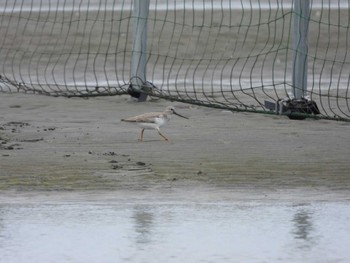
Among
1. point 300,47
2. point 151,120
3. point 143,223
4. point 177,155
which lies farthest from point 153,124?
point 143,223

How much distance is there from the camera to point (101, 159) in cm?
1161

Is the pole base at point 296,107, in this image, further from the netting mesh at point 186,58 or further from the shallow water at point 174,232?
the shallow water at point 174,232

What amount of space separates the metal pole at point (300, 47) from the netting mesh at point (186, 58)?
0.42 metres

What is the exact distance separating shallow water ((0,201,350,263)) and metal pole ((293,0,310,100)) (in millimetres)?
5152

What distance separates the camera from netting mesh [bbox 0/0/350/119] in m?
17.1

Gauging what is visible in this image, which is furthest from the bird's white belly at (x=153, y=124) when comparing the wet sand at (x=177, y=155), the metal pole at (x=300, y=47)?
the metal pole at (x=300, y=47)

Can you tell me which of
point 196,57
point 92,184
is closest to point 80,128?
point 92,184

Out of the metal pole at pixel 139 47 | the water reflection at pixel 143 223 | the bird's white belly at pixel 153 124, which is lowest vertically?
the water reflection at pixel 143 223

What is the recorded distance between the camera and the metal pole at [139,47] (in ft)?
53.3

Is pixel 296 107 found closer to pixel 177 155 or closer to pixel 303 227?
pixel 177 155

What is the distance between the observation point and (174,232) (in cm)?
860

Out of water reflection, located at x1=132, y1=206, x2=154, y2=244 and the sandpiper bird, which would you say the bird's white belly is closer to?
the sandpiper bird

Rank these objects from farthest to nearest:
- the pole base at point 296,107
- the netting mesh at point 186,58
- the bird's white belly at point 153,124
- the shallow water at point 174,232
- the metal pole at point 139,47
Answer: the netting mesh at point 186,58
the metal pole at point 139,47
the pole base at point 296,107
the bird's white belly at point 153,124
the shallow water at point 174,232

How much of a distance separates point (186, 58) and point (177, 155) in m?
8.96
